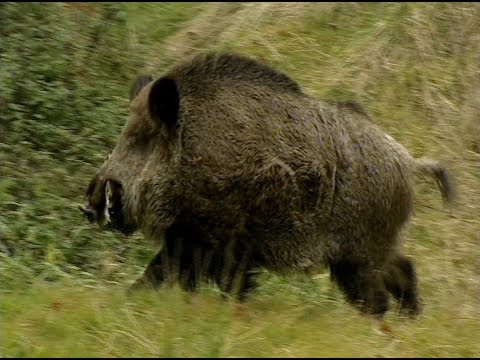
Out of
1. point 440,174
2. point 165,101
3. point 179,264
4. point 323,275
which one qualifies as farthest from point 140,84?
point 440,174

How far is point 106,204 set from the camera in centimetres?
578

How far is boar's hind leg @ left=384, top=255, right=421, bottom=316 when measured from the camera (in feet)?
20.0

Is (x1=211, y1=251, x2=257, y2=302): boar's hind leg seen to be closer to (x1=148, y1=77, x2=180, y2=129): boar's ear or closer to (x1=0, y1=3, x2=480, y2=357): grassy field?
(x1=0, y1=3, x2=480, y2=357): grassy field

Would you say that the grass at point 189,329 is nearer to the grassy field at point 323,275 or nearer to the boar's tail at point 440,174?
the grassy field at point 323,275

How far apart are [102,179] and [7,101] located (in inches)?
101

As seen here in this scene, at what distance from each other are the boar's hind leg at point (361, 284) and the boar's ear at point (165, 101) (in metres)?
1.32

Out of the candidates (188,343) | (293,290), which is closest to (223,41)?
(293,290)

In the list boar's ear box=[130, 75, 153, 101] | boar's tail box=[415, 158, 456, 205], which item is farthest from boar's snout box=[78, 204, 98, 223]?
boar's tail box=[415, 158, 456, 205]

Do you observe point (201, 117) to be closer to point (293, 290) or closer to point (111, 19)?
point (293, 290)

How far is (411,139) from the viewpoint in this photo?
28.8 ft

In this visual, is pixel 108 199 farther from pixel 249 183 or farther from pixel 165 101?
pixel 249 183

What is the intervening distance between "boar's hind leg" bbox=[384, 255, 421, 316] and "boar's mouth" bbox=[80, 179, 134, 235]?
177 cm

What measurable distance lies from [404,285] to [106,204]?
2009 millimetres

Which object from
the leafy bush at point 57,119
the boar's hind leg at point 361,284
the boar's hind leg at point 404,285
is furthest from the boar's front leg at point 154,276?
the boar's hind leg at point 404,285
